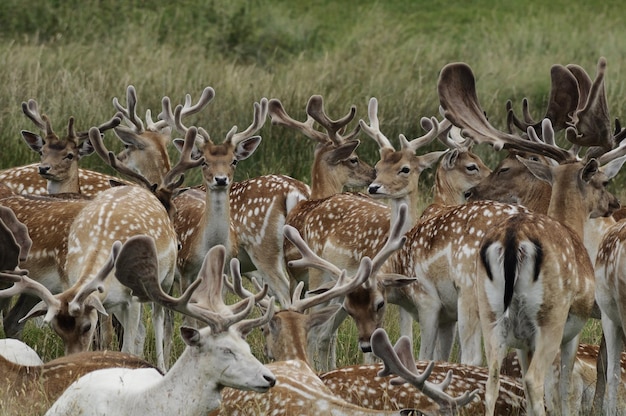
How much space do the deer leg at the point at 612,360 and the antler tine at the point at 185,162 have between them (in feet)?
8.53

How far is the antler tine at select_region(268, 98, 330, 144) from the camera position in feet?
29.3

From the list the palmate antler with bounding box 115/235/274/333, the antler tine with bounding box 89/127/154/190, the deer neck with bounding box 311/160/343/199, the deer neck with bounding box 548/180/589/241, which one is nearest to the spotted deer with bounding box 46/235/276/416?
the palmate antler with bounding box 115/235/274/333

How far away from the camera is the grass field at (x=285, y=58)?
11250mm

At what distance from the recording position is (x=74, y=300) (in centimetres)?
591

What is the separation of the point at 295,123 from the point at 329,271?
9.51 feet

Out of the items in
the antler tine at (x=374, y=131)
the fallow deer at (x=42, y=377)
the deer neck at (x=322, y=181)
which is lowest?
the deer neck at (x=322, y=181)

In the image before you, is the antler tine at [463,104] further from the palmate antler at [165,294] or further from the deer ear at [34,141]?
the deer ear at [34,141]

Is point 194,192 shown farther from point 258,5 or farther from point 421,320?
point 258,5

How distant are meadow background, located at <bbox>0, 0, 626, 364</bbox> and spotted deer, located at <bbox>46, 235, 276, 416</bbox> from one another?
2.29 meters

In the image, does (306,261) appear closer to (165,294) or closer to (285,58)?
(165,294)

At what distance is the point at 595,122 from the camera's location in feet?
22.4

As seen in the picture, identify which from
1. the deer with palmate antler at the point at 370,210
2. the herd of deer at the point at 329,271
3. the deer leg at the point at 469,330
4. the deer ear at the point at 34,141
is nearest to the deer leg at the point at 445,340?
the herd of deer at the point at 329,271

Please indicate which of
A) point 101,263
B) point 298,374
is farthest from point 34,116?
point 298,374

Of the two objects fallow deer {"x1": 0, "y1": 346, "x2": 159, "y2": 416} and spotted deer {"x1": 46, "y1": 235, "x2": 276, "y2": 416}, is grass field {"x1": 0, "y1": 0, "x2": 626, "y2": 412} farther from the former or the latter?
spotted deer {"x1": 46, "y1": 235, "x2": 276, "y2": 416}
